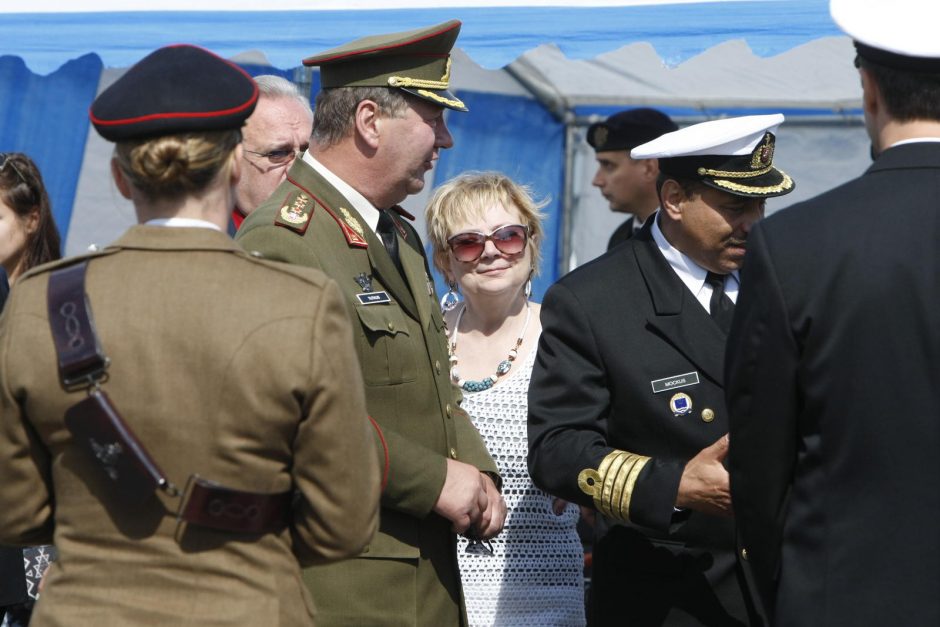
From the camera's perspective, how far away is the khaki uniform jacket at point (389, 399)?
2773 millimetres

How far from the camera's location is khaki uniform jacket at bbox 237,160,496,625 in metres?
2.77

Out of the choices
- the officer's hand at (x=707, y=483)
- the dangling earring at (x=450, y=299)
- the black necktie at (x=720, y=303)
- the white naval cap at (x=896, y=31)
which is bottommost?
the dangling earring at (x=450, y=299)

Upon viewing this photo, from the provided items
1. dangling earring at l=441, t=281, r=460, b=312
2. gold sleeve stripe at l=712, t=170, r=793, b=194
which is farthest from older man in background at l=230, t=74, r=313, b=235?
gold sleeve stripe at l=712, t=170, r=793, b=194

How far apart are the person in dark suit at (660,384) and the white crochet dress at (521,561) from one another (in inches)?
25.8

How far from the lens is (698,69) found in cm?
759

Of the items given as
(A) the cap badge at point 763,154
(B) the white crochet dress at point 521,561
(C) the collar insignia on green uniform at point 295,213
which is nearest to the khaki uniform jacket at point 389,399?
(C) the collar insignia on green uniform at point 295,213

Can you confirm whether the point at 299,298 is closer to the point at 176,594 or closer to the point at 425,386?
the point at 176,594

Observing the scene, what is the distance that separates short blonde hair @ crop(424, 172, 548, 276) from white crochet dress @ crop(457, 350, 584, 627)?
646mm

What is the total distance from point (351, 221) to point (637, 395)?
2.62 feet

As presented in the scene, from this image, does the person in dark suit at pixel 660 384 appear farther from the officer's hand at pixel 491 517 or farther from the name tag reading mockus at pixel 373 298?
the name tag reading mockus at pixel 373 298

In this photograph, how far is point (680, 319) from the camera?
3029 millimetres

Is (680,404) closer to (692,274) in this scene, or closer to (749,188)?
(692,274)

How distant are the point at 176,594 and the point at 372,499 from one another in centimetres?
36

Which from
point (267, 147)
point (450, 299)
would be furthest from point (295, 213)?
point (450, 299)
